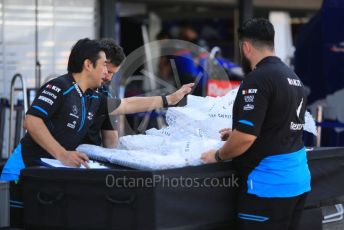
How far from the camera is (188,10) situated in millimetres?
11641

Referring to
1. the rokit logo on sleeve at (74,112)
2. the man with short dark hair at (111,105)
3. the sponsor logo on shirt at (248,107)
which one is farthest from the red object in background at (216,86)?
the sponsor logo on shirt at (248,107)

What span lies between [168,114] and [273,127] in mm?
769

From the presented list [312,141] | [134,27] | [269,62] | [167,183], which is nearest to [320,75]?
[312,141]

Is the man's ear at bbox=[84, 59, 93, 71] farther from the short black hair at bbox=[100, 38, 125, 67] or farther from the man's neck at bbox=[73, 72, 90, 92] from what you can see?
the short black hair at bbox=[100, 38, 125, 67]

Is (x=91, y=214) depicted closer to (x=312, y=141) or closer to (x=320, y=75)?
(x=312, y=141)

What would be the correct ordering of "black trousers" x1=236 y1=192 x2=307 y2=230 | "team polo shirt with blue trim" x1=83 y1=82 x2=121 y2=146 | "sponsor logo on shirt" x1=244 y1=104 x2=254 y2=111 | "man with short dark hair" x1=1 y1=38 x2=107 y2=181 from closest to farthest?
"sponsor logo on shirt" x1=244 y1=104 x2=254 y2=111 < "black trousers" x1=236 y1=192 x2=307 y2=230 < "man with short dark hair" x1=1 y1=38 x2=107 y2=181 < "team polo shirt with blue trim" x1=83 y1=82 x2=121 y2=146

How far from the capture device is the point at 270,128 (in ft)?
9.94

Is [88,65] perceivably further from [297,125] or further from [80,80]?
[297,125]

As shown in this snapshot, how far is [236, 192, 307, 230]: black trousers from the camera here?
3021 mm

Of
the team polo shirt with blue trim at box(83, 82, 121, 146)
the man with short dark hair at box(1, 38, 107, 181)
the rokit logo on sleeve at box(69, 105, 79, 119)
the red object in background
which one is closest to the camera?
the man with short dark hair at box(1, 38, 107, 181)

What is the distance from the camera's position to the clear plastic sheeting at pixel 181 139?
301cm

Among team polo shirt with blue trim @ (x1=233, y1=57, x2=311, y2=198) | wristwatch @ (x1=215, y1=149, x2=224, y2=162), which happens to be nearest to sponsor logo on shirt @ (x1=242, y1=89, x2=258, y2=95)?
team polo shirt with blue trim @ (x1=233, y1=57, x2=311, y2=198)

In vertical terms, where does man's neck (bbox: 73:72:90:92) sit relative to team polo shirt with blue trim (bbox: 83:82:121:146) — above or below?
above

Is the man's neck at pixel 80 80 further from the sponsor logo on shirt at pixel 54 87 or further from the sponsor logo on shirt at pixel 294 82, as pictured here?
the sponsor logo on shirt at pixel 294 82
